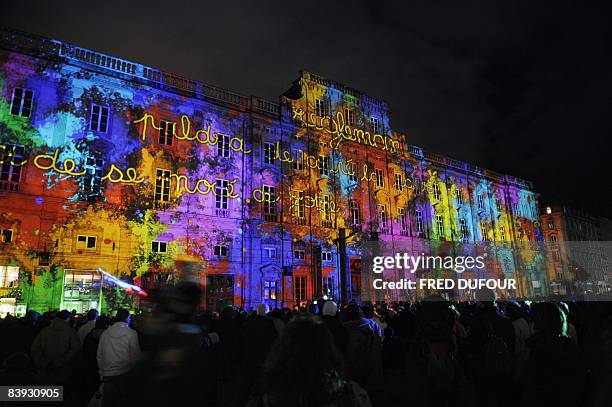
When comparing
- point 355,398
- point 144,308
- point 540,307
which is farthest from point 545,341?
point 144,308

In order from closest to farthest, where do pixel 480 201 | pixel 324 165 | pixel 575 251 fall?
pixel 324 165 < pixel 480 201 < pixel 575 251

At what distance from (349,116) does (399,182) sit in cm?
804

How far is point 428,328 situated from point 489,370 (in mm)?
1450

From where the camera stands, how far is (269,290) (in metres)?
26.4

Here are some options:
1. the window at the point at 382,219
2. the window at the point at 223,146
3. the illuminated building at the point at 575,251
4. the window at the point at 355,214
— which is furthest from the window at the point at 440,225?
the window at the point at 223,146

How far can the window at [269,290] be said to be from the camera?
26.2 m

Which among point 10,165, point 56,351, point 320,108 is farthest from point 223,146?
point 56,351

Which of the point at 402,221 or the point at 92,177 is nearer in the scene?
the point at 92,177

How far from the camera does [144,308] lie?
21500 millimetres

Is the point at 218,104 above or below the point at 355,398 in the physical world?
above

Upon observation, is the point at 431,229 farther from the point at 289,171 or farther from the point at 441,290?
the point at 289,171

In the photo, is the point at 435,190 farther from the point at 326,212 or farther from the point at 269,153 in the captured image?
the point at 269,153

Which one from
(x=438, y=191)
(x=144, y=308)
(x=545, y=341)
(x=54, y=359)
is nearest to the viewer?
(x=545, y=341)

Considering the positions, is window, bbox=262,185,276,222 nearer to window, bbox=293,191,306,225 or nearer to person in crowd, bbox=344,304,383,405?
window, bbox=293,191,306,225
